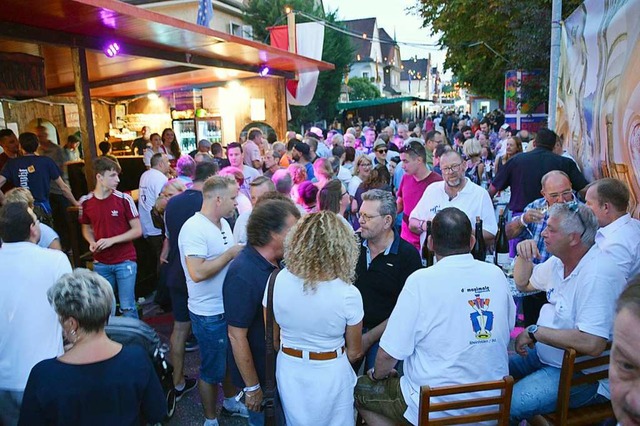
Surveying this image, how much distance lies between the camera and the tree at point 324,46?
1869 cm

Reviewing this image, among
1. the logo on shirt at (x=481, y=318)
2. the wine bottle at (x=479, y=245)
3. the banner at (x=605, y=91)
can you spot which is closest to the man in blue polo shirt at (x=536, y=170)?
the banner at (x=605, y=91)

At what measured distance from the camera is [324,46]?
2119cm

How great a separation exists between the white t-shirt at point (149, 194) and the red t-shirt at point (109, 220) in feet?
4.82

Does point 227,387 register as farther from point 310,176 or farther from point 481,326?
point 310,176

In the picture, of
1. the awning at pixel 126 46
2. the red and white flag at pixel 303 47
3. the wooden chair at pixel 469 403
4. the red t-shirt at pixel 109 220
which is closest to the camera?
the wooden chair at pixel 469 403

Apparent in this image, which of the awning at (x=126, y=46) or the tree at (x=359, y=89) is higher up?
the tree at (x=359, y=89)

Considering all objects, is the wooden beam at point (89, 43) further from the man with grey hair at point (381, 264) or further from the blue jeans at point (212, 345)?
the man with grey hair at point (381, 264)

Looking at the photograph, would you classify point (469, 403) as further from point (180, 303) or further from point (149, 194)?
point (149, 194)

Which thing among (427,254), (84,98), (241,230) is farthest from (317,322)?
(84,98)

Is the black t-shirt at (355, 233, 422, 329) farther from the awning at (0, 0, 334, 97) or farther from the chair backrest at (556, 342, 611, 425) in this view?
the awning at (0, 0, 334, 97)

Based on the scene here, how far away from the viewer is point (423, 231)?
455cm

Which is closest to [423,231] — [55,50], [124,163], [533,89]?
[55,50]

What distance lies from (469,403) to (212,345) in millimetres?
1939

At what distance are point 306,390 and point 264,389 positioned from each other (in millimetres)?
291
